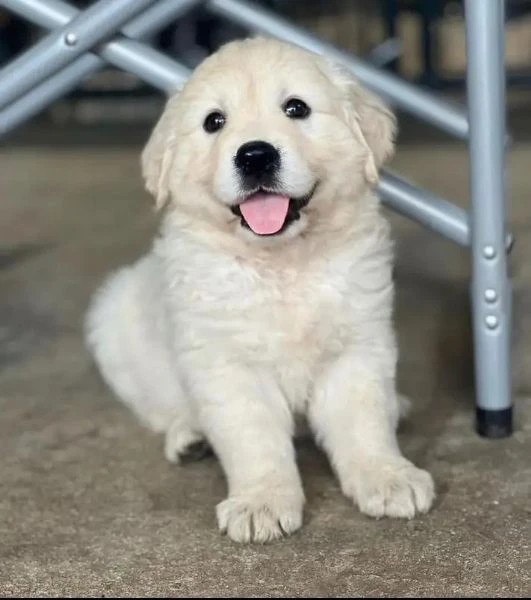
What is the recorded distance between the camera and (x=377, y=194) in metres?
1.62

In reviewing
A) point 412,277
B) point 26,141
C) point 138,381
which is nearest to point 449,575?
point 138,381

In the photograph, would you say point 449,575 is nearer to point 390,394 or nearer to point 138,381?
point 390,394

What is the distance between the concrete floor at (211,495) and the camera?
4.00ft

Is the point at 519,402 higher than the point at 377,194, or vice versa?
the point at 377,194

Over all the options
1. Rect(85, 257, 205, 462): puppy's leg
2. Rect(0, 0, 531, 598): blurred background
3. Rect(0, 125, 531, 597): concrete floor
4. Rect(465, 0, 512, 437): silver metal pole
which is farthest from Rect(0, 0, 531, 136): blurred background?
Rect(465, 0, 512, 437): silver metal pole

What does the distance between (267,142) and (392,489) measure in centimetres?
52

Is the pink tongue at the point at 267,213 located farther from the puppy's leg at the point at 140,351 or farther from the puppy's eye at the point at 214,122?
the puppy's leg at the point at 140,351

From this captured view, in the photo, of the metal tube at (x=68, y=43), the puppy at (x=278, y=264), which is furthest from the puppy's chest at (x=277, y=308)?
the metal tube at (x=68, y=43)

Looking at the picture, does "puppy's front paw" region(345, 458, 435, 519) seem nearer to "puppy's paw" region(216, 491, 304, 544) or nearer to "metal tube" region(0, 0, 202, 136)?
"puppy's paw" region(216, 491, 304, 544)

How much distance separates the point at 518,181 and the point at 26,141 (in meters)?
2.79

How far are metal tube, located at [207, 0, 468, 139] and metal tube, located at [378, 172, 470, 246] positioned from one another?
0.12m

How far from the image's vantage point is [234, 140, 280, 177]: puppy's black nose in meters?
1.40

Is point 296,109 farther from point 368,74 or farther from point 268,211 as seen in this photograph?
point 368,74

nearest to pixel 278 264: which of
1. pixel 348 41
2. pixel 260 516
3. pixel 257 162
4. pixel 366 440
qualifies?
pixel 257 162
